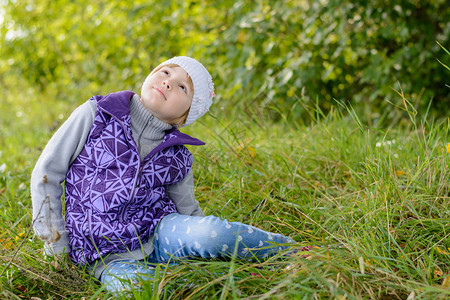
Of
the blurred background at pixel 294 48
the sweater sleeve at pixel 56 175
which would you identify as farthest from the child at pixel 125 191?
the blurred background at pixel 294 48

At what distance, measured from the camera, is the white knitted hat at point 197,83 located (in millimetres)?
1762

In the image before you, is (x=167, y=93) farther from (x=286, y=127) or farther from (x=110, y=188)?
(x=286, y=127)

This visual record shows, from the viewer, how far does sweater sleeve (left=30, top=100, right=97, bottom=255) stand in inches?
60.8

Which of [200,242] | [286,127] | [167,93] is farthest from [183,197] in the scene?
[286,127]

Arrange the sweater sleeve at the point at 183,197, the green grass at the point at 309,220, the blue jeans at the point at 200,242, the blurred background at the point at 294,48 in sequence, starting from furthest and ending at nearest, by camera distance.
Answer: the blurred background at the point at 294,48, the sweater sleeve at the point at 183,197, the blue jeans at the point at 200,242, the green grass at the point at 309,220

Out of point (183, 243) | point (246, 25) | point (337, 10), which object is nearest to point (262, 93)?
point (246, 25)

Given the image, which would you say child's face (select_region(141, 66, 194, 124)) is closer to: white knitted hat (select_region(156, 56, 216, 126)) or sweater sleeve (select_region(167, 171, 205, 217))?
white knitted hat (select_region(156, 56, 216, 126))

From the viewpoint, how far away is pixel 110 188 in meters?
1.57

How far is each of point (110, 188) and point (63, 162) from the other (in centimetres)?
20

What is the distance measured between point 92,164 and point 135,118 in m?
0.25

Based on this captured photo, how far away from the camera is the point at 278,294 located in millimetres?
1286

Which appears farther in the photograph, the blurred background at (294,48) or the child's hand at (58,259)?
the blurred background at (294,48)

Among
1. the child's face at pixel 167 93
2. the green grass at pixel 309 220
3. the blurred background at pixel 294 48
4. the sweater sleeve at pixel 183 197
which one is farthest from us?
the blurred background at pixel 294 48

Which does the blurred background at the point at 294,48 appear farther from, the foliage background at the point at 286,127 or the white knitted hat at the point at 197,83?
the white knitted hat at the point at 197,83
